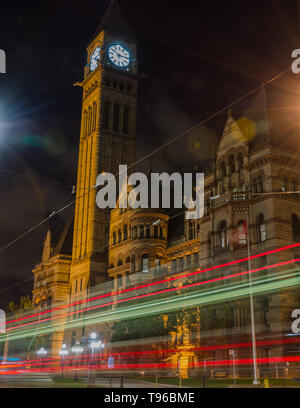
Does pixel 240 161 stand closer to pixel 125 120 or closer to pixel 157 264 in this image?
pixel 157 264

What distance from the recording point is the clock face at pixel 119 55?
79875 millimetres

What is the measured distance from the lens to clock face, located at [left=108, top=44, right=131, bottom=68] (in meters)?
79.9

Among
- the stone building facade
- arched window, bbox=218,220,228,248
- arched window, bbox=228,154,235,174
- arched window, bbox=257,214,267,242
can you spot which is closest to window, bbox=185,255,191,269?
the stone building facade

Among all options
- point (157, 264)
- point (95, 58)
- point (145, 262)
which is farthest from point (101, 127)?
point (157, 264)

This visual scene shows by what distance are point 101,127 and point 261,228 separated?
40132 mm

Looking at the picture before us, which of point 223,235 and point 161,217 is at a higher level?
point 161,217

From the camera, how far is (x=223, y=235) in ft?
149

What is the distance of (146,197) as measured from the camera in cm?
6259

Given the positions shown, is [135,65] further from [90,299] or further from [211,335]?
[211,335]

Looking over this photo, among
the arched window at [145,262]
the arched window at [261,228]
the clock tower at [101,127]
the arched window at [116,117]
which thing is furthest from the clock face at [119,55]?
the arched window at [261,228]

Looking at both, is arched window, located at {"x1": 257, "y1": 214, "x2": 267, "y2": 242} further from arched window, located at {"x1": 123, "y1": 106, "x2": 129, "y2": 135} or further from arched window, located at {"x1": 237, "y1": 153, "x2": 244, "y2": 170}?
arched window, located at {"x1": 123, "y1": 106, "x2": 129, "y2": 135}

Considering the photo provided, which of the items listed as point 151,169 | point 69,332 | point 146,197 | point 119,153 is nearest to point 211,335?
point 146,197
